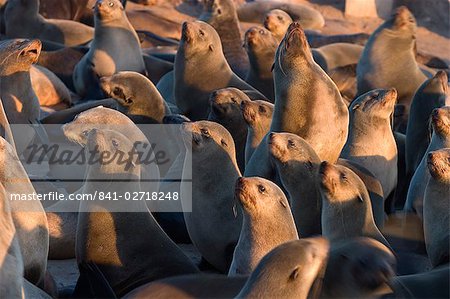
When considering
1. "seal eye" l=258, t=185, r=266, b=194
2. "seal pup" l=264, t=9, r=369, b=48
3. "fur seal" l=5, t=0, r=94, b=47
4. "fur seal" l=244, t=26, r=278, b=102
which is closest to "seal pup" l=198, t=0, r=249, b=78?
"seal pup" l=264, t=9, r=369, b=48

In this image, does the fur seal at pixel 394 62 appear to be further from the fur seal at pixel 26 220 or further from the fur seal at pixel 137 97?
the fur seal at pixel 26 220

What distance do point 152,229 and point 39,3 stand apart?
9160mm

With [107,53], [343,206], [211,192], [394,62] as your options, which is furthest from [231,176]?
[107,53]

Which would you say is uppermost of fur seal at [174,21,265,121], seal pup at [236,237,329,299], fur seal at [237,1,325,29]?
seal pup at [236,237,329,299]

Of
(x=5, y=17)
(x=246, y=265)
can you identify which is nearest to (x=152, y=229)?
(x=246, y=265)

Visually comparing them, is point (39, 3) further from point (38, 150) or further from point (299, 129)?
point (299, 129)

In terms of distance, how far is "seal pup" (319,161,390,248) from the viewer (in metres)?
6.35

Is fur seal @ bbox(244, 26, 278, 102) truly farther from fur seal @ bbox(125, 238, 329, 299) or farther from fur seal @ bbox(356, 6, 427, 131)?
fur seal @ bbox(125, 238, 329, 299)

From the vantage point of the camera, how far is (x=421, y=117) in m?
9.23

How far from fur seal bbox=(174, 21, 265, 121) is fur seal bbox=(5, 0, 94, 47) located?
394 cm

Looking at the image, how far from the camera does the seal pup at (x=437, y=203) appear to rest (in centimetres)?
656

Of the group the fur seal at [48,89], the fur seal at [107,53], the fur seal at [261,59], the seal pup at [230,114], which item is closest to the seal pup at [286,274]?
the seal pup at [230,114]

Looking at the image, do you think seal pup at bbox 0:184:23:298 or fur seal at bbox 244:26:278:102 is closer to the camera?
seal pup at bbox 0:184:23:298

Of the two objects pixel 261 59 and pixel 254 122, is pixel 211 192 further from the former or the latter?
pixel 261 59
